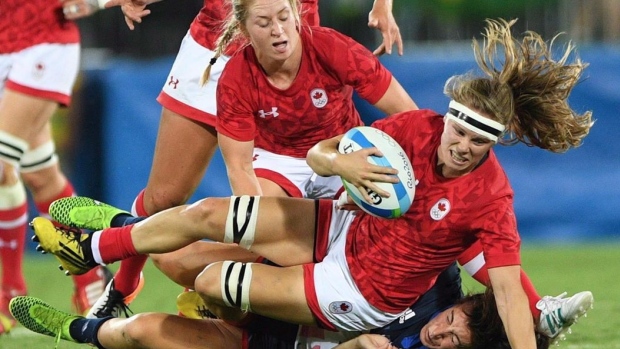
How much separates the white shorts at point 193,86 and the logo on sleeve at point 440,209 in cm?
163

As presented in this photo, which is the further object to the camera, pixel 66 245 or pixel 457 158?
pixel 66 245

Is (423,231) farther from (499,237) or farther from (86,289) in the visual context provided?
(86,289)

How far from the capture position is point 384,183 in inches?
167

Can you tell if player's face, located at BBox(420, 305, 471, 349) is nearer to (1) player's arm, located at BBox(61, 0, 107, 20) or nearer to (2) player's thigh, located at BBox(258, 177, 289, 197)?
(2) player's thigh, located at BBox(258, 177, 289, 197)

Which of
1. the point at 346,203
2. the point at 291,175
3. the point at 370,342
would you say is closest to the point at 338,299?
the point at 370,342

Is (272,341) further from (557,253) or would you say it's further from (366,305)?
(557,253)

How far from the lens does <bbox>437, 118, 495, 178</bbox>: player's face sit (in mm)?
4320

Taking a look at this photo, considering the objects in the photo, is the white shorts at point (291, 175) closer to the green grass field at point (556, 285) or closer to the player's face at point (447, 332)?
the player's face at point (447, 332)

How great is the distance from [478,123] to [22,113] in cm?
320

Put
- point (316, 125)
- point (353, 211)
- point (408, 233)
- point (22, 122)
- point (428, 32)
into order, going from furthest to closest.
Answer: point (428, 32), point (22, 122), point (316, 125), point (353, 211), point (408, 233)

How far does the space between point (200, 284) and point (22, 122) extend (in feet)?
7.43

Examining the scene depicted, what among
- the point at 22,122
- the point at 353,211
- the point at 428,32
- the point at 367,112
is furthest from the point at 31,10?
the point at 428,32

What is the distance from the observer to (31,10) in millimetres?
6574

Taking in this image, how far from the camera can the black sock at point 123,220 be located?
5.09 meters
